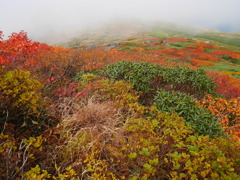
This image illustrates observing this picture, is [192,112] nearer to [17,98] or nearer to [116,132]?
[116,132]

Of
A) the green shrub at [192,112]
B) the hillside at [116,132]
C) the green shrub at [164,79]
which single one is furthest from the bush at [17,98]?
the green shrub at [164,79]

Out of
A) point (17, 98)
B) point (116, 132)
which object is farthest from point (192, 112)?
point (17, 98)

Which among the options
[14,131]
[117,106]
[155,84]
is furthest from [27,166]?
[155,84]

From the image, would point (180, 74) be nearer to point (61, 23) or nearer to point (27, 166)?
point (27, 166)

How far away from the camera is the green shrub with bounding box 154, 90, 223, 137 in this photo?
4641 mm

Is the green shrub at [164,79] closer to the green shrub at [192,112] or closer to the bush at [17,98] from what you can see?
the green shrub at [192,112]

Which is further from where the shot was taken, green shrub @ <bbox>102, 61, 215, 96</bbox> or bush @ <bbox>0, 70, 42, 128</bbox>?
green shrub @ <bbox>102, 61, 215, 96</bbox>

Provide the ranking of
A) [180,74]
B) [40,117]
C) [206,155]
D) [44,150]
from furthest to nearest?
[180,74], [40,117], [44,150], [206,155]

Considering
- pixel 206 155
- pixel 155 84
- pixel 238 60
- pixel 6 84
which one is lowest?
pixel 238 60

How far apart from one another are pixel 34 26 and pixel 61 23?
108 feet

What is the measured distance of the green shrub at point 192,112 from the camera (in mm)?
4641

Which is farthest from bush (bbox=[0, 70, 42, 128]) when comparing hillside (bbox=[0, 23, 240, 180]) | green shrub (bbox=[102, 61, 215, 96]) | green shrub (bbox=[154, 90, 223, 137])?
green shrub (bbox=[102, 61, 215, 96])

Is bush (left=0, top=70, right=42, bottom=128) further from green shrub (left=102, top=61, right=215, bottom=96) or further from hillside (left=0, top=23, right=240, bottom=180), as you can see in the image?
green shrub (left=102, top=61, right=215, bottom=96)

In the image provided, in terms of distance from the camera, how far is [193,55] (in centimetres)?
2847
